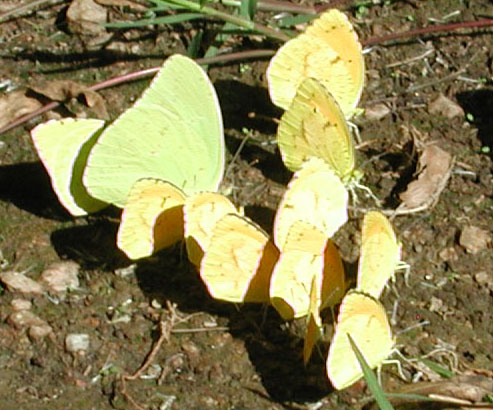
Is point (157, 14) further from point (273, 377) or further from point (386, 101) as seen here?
point (273, 377)

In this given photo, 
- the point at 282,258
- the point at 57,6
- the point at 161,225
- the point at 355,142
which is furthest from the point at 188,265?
the point at 57,6

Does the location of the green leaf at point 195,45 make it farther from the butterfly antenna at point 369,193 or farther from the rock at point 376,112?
the butterfly antenna at point 369,193

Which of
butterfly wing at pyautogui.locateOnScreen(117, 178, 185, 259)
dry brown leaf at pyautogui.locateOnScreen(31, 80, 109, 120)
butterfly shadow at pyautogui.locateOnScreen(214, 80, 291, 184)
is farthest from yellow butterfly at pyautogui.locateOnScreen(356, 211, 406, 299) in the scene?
dry brown leaf at pyautogui.locateOnScreen(31, 80, 109, 120)

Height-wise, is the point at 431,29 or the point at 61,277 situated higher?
the point at 431,29

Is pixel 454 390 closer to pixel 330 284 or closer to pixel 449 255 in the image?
pixel 330 284

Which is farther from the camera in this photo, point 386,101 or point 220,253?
point 386,101

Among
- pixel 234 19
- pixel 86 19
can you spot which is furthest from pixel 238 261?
pixel 86 19
